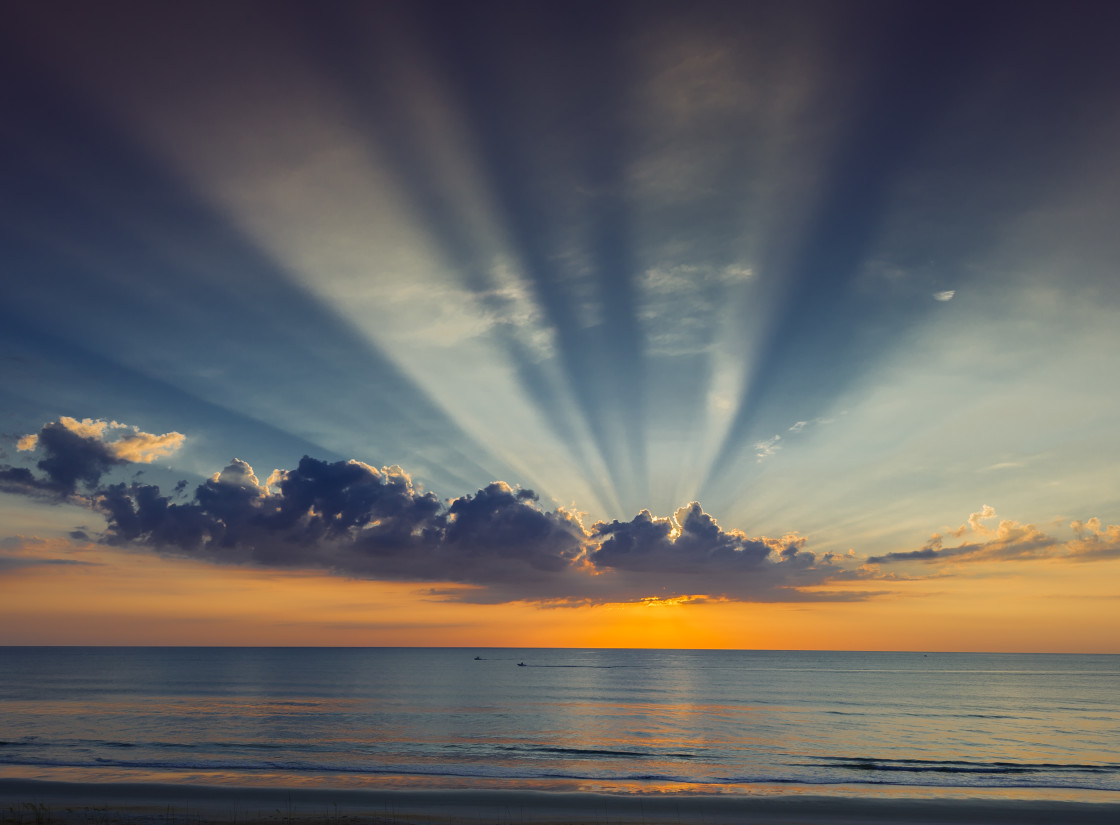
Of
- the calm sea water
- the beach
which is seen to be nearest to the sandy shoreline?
the beach

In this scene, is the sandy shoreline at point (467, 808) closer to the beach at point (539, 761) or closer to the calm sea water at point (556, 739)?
the beach at point (539, 761)

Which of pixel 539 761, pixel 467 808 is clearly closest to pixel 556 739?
pixel 539 761

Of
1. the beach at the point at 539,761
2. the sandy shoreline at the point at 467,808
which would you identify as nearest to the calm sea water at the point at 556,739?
the beach at the point at 539,761

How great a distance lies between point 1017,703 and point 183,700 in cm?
11977

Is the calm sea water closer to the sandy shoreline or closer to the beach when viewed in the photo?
the beach

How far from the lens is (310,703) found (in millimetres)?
83188

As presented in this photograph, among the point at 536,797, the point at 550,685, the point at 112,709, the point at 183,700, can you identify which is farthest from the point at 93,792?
the point at 550,685

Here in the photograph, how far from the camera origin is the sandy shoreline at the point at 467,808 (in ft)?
95.1

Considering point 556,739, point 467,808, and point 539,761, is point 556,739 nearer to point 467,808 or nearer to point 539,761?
point 539,761

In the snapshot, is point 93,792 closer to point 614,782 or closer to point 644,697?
point 614,782

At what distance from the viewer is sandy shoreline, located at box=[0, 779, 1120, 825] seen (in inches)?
1142

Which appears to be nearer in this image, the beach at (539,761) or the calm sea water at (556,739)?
the beach at (539,761)

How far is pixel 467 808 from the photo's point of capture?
32.2 metres

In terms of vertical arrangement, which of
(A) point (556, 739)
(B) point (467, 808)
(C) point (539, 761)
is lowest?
(A) point (556, 739)
